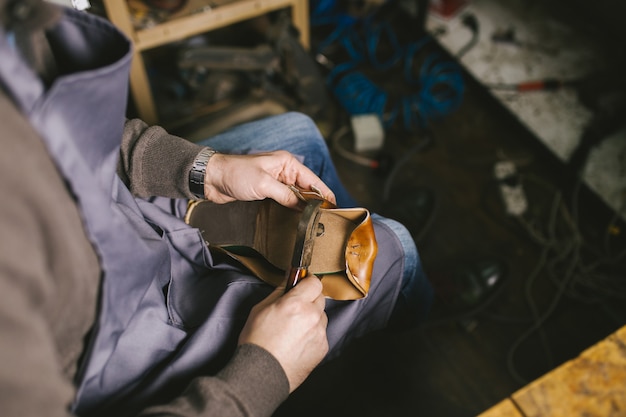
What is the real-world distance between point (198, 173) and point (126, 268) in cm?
24

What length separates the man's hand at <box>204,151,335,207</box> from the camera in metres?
0.74

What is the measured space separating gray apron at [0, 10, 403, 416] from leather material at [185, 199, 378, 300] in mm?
32

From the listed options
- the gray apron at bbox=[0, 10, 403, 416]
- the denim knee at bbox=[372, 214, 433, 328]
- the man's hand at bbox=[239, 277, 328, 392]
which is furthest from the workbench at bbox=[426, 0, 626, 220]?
the man's hand at bbox=[239, 277, 328, 392]

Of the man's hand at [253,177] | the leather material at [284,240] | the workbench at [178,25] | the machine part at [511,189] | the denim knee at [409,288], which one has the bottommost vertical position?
the machine part at [511,189]

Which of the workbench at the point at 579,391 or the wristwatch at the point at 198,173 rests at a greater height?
the wristwatch at the point at 198,173

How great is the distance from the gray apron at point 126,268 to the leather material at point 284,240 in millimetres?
32

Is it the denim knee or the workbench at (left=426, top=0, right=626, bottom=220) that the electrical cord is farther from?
the denim knee

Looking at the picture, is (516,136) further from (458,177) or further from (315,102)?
(315,102)

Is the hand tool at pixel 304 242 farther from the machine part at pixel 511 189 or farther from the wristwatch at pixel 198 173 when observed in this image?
the machine part at pixel 511 189

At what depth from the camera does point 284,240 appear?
75 cm

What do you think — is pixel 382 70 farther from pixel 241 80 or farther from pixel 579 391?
pixel 579 391

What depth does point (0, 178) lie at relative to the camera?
382 millimetres

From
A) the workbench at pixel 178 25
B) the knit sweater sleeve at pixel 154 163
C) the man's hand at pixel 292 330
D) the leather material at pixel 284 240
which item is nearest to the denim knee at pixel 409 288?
the leather material at pixel 284 240

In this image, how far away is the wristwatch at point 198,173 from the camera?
2.43ft
